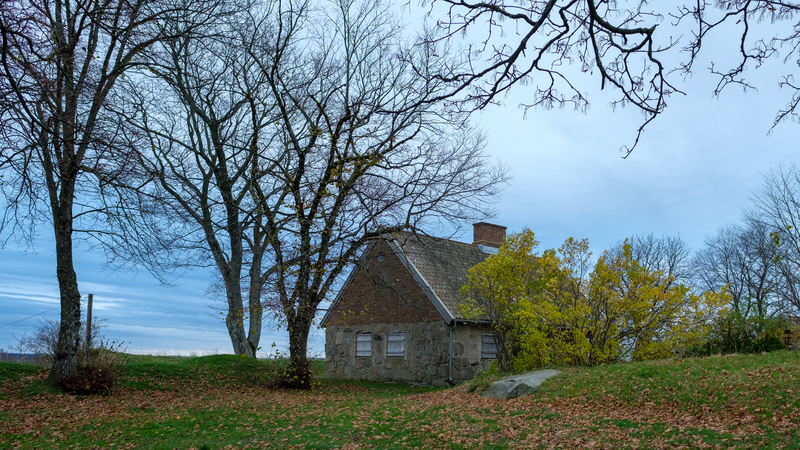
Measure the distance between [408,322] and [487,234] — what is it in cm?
692

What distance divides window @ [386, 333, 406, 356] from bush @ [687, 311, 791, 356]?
10.1 m

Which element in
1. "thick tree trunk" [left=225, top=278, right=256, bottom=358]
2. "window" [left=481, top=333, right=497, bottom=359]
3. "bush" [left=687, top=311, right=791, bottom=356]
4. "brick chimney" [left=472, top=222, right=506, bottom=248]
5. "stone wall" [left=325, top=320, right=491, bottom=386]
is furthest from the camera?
"brick chimney" [left=472, top=222, right=506, bottom=248]

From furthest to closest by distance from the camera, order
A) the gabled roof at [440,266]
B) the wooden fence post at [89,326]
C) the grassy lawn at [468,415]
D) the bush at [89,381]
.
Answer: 1. the gabled roof at [440,266]
2. the wooden fence post at [89,326]
3. the bush at [89,381]
4. the grassy lawn at [468,415]

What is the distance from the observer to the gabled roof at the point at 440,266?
68.3 feet

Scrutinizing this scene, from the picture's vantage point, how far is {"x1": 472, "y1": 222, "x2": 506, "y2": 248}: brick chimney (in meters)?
26.7

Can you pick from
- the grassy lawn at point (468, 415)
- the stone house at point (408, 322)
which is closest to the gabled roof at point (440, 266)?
the stone house at point (408, 322)

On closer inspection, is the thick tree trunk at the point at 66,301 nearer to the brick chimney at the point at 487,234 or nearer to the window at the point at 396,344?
the window at the point at 396,344

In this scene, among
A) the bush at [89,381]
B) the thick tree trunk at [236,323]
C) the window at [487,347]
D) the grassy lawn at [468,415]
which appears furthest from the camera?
the window at [487,347]

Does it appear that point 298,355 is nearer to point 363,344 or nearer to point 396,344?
point 396,344

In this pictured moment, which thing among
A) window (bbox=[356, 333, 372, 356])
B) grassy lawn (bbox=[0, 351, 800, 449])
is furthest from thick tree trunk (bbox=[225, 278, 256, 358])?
grassy lawn (bbox=[0, 351, 800, 449])

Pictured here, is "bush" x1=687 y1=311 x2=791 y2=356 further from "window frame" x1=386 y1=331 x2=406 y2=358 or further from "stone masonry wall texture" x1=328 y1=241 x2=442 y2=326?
"window frame" x1=386 y1=331 x2=406 y2=358

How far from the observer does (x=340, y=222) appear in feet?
56.9

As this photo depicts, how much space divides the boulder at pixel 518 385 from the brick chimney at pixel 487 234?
12.6 metres

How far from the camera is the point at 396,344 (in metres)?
22.3
